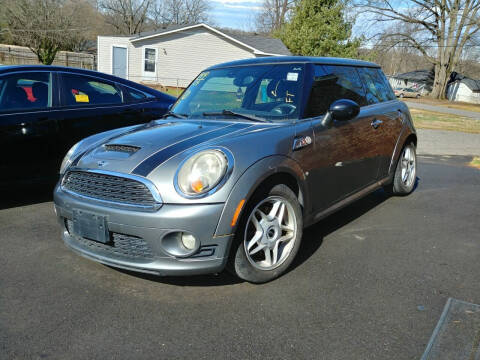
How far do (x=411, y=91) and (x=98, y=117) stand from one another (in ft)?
196

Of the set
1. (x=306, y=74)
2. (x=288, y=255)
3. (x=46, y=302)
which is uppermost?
(x=306, y=74)

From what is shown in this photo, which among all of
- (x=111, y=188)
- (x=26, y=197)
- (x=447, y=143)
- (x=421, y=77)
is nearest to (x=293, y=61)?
(x=111, y=188)

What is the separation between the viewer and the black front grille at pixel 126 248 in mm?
2832

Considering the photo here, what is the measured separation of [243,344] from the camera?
247cm

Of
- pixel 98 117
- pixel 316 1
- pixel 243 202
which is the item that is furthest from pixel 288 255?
pixel 316 1

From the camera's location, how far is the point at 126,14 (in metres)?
61.2

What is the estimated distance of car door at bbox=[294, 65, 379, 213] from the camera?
355 centimetres

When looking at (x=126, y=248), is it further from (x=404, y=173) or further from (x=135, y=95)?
(x=404, y=173)

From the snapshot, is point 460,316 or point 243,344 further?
point 460,316

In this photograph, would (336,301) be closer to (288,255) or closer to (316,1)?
(288,255)

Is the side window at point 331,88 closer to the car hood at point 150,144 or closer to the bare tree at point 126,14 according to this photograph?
the car hood at point 150,144

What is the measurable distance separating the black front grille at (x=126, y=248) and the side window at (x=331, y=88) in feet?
5.58

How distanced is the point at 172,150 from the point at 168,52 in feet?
92.7

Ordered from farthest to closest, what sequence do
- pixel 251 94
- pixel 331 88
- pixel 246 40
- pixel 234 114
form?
pixel 246 40 → pixel 331 88 → pixel 251 94 → pixel 234 114
